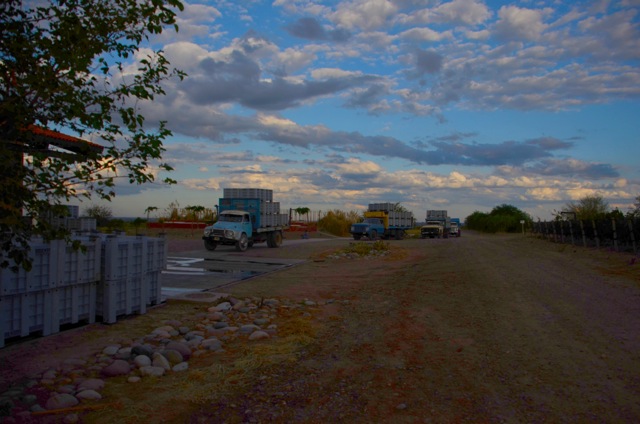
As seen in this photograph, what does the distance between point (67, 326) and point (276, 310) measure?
3968 millimetres

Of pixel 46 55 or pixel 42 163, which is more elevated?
pixel 46 55

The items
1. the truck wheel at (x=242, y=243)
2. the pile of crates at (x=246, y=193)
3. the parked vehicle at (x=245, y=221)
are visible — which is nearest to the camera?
the parked vehicle at (x=245, y=221)

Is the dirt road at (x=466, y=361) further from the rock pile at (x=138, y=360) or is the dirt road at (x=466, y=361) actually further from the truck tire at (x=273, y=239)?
→ the truck tire at (x=273, y=239)

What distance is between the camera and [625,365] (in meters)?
6.27

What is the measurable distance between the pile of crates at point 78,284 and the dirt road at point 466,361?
3591 millimetres

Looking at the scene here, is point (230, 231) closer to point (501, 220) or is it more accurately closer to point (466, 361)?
point (466, 361)

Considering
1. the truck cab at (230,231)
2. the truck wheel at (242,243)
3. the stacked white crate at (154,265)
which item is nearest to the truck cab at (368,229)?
the truck cab at (230,231)

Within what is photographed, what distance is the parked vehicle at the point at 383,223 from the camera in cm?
4647

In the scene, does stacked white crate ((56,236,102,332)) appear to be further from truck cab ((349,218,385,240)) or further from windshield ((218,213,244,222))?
truck cab ((349,218,385,240))

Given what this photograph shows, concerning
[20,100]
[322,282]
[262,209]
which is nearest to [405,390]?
[20,100]

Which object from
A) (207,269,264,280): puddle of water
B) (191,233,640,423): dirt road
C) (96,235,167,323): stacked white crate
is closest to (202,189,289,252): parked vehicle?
(207,269,264,280): puddle of water

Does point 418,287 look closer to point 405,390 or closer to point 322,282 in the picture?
point 322,282

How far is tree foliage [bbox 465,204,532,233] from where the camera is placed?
8375cm

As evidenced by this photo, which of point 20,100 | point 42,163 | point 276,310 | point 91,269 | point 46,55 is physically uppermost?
point 46,55
